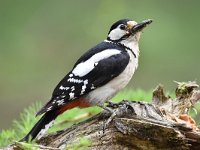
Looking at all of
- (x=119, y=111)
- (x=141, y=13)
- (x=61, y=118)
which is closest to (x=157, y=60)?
(x=141, y=13)

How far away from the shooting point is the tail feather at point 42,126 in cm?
587

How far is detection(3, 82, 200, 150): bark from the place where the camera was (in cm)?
531

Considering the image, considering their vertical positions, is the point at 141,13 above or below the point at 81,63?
above

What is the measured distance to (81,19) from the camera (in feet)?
39.5

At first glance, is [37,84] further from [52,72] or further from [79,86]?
[79,86]

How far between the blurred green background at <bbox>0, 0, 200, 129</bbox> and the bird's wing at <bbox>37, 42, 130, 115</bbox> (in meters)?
4.29

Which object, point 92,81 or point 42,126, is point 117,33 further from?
point 42,126

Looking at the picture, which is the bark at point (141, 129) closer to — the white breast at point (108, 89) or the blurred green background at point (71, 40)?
the white breast at point (108, 89)

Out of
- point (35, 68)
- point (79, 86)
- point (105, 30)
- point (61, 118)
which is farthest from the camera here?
point (35, 68)

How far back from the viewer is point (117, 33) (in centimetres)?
646

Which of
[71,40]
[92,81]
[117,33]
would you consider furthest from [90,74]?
[71,40]

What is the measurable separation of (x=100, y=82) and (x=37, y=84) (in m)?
5.37

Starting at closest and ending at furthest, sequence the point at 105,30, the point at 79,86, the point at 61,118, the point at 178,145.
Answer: the point at 178,145, the point at 79,86, the point at 61,118, the point at 105,30

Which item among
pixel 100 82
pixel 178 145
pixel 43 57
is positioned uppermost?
pixel 43 57
